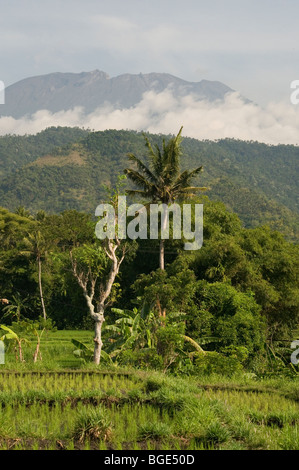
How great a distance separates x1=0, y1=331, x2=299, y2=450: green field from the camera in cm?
679

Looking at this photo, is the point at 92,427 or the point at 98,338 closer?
the point at 92,427

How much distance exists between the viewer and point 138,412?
8516 mm

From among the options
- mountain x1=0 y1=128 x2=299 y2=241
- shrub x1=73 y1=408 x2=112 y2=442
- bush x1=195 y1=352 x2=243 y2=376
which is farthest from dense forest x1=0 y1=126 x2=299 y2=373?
mountain x1=0 y1=128 x2=299 y2=241

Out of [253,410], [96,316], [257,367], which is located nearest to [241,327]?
[257,367]

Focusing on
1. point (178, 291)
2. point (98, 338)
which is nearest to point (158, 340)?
point (98, 338)

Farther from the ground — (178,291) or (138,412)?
(178,291)

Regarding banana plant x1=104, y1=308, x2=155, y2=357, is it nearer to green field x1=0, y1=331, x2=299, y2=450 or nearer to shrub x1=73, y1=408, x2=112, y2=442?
green field x1=0, y1=331, x2=299, y2=450

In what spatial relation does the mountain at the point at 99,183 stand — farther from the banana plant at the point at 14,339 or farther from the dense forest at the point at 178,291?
the banana plant at the point at 14,339

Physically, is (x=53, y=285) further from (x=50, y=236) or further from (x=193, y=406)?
(x=193, y=406)

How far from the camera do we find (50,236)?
1572 inches

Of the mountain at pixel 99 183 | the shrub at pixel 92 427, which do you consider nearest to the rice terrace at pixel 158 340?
the shrub at pixel 92 427

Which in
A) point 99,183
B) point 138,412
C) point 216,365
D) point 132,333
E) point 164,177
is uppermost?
point 99,183

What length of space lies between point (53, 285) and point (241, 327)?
24.0m

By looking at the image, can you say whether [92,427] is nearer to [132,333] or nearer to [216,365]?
[216,365]
